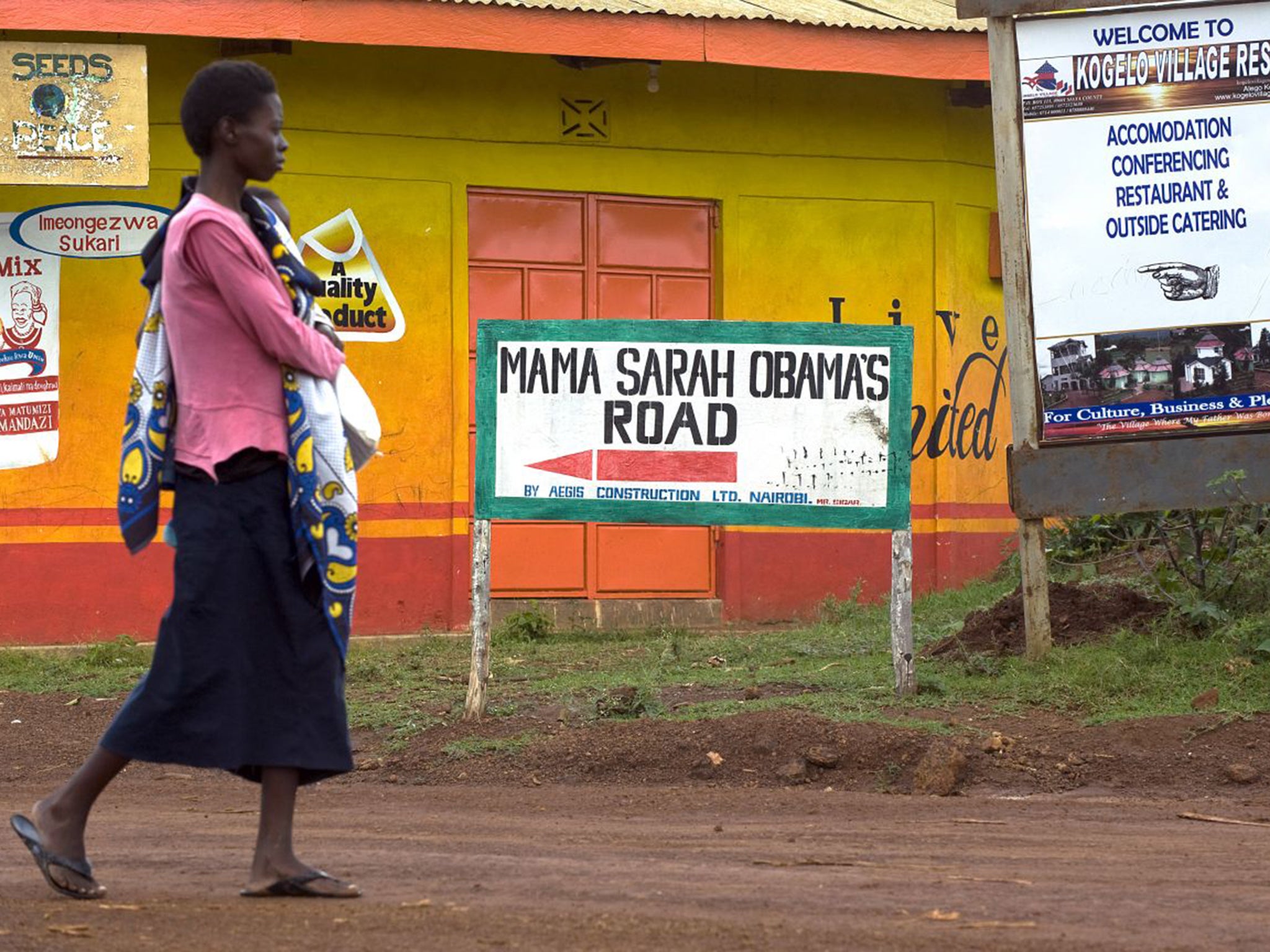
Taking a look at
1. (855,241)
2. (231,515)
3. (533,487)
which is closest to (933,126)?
(855,241)

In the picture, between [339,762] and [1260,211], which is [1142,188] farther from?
[339,762]

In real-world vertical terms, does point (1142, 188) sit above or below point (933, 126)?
below

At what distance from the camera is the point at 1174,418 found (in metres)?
7.82

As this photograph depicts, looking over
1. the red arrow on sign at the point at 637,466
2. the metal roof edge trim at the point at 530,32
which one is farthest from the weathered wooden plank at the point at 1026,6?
the metal roof edge trim at the point at 530,32

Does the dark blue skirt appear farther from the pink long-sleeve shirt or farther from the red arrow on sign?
the red arrow on sign

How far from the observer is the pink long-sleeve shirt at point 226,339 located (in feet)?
12.9

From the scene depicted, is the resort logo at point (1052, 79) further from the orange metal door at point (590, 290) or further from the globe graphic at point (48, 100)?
the globe graphic at point (48, 100)

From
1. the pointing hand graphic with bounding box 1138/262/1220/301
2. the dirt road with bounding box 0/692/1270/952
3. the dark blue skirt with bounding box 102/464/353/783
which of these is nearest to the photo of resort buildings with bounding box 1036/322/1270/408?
the pointing hand graphic with bounding box 1138/262/1220/301

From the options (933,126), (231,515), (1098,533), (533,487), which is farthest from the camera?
(933,126)

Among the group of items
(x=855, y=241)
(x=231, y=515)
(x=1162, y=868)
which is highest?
(x=855, y=241)

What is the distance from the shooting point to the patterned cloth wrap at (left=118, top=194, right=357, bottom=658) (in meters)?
3.99

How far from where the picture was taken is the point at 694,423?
24.0 ft

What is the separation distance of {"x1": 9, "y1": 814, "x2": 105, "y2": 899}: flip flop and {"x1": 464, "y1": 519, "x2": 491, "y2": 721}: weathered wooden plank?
3.25m

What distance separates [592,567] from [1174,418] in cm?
431
